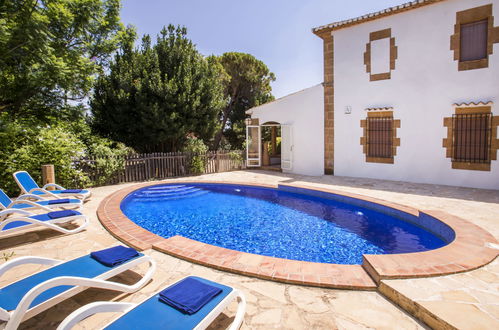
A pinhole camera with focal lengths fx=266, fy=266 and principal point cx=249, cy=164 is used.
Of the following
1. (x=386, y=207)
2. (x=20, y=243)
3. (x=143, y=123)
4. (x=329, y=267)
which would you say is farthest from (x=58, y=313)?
(x=143, y=123)

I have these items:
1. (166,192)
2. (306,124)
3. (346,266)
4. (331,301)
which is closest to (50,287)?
(331,301)

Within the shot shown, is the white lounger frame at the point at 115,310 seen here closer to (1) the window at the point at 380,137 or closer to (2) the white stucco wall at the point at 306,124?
Result: (1) the window at the point at 380,137

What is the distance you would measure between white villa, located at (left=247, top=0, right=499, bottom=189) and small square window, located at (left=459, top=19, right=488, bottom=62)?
3cm

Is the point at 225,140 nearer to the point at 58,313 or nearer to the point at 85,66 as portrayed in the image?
the point at 85,66

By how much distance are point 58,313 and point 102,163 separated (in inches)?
324

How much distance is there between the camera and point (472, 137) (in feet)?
29.6

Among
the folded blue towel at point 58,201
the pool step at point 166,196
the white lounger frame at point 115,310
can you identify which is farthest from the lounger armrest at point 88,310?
the pool step at point 166,196

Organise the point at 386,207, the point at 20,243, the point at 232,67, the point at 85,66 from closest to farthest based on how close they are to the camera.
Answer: the point at 20,243 < the point at 386,207 < the point at 85,66 < the point at 232,67

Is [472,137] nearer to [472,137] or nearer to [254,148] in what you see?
[472,137]

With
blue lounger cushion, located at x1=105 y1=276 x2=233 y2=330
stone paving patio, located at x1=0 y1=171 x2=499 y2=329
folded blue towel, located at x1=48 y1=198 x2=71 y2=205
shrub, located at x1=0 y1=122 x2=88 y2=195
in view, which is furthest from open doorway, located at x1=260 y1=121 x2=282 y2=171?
blue lounger cushion, located at x1=105 y1=276 x2=233 y2=330

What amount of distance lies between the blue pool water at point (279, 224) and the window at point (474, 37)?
651 cm

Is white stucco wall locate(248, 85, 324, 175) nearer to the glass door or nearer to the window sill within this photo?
the glass door

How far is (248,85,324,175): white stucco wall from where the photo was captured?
12414mm

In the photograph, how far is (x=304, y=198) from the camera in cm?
891
